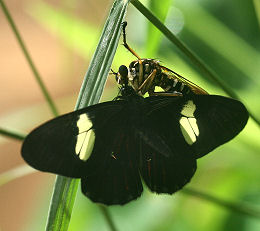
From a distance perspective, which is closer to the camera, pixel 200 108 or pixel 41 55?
pixel 200 108

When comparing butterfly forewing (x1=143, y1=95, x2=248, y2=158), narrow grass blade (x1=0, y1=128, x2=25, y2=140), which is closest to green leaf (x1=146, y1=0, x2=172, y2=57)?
butterfly forewing (x1=143, y1=95, x2=248, y2=158)

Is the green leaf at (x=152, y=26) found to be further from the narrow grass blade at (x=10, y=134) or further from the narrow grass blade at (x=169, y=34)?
the narrow grass blade at (x=10, y=134)

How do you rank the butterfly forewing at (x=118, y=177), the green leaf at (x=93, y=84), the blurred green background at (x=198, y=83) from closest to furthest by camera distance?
1. the green leaf at (x=93, y=84)
2. the butterfly forewing at (x=118, y=177)
3. the blurred green background at (x=198, y=83)

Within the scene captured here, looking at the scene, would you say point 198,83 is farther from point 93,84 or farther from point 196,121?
point 93,84

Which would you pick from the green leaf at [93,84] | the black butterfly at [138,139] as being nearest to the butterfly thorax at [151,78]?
the black butterfly at [138,139]

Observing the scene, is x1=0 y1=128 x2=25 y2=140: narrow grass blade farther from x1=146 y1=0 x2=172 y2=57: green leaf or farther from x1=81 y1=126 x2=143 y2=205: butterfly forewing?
x1=146 y1=0 x2=172 y2=57: green leaf

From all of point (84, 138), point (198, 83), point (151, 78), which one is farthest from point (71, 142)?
point (198, 83)

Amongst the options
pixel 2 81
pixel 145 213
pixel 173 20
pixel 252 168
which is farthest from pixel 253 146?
pixel 2 81

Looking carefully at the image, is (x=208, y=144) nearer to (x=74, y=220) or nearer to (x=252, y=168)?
(x=252, y=168)
